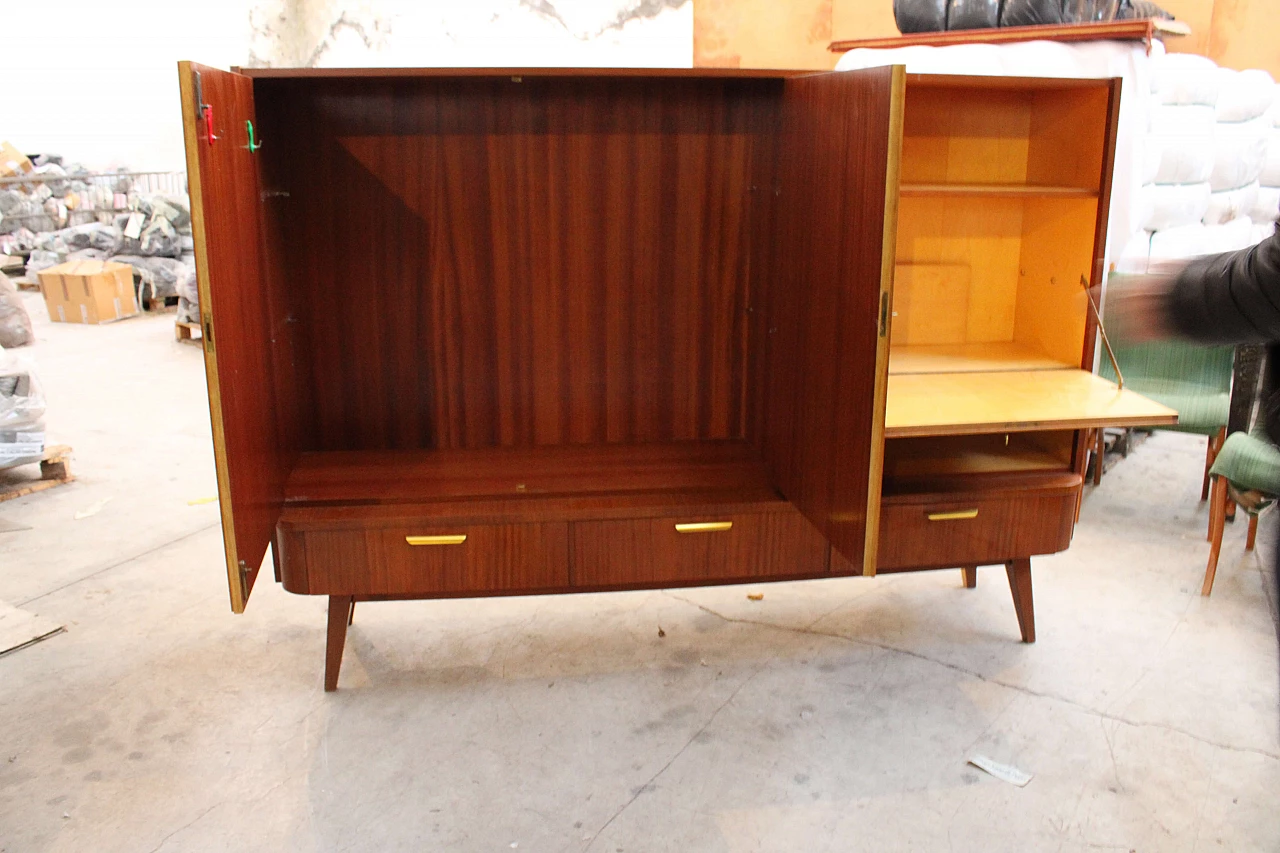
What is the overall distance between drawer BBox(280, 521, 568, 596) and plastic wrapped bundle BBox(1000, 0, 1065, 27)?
106 inches

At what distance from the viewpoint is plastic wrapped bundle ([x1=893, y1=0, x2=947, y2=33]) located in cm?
371

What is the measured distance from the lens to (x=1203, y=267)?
48.3 inches

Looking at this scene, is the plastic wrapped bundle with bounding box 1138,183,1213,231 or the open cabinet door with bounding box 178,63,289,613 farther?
the plastic wrapped bundle with bounding box 1138,183,1213,231

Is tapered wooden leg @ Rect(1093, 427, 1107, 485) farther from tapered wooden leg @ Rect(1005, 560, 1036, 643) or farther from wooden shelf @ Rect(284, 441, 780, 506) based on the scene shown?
wooden shelf @ Rect(284, 441, 780, 506)

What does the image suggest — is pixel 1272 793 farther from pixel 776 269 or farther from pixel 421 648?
pixel 421 648

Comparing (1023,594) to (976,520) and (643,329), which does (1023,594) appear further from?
(643,329)

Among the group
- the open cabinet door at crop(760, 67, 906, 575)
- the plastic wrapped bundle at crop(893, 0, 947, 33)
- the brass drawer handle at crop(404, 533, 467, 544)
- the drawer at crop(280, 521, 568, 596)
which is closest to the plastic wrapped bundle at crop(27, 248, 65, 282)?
Answer: the plastic wrapped bundle at crop(893, 0, 947, 33)

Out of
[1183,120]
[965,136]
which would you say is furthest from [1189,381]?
[965,136]

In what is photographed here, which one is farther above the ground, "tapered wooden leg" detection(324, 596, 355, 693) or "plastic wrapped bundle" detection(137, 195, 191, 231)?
"plastic wrapped bundle" detection(137, 195, 191, 231)

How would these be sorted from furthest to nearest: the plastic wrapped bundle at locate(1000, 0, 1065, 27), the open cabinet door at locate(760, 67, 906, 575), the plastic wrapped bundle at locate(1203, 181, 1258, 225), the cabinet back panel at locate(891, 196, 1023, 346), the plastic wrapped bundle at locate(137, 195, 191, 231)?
the plastic wrapped bundle at locate(137, 195, 191, 231) → the plastic wrapped bundle at locate(1203, 181, 1258, 225) → the plastic wrapped bundle at locate(1000, 0, 1065, 27) → the cabinet back panel at locate(891, 196, 1023, 346) → the open cabinet door at locate(760, 67, 906, 575)

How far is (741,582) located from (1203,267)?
4.27ft

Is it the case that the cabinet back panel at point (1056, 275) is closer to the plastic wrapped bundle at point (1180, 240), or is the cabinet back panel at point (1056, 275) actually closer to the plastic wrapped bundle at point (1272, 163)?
the plastic wrapped bundle at point (1180, 240)

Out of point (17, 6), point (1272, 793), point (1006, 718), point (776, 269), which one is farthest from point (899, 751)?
point (17, 6)

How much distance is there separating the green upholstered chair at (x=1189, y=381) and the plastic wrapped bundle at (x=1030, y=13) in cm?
121
